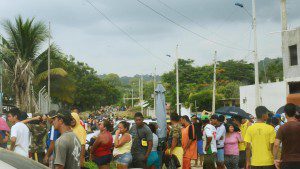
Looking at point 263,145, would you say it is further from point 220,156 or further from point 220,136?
point 220,156

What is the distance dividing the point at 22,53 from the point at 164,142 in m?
16.4

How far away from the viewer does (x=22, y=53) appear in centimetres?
2691

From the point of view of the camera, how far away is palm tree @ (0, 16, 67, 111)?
2627 centimetres

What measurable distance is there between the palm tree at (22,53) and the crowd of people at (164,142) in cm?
1455

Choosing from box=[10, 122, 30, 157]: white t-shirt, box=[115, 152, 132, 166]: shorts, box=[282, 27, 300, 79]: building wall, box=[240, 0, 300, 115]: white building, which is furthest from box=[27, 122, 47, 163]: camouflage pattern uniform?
box=[282, 27, 300, 79]: building wall

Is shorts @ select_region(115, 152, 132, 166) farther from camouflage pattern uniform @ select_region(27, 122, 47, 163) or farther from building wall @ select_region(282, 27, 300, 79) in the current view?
building wall @ select_region(282, 27, 300, 79)

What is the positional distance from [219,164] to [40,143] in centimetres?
462

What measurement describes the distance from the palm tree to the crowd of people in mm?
14551

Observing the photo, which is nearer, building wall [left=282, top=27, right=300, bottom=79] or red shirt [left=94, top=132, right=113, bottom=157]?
red shirt [left=94, top=132, right=113, bottom=157]

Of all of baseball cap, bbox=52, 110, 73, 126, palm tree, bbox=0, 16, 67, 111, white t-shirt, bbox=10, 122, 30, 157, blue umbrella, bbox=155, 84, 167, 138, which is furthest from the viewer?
palm tree, bbox=0, 16, 67, 111

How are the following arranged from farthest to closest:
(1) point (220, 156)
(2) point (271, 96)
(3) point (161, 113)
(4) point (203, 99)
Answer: (4) point (203, 99), (2) point (271, 96), (3) point (161, 113), (1) point (220, 156)

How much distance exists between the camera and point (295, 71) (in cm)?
3319

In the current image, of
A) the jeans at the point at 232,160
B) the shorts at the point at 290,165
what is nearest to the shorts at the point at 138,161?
the jeans at the point at 232,160

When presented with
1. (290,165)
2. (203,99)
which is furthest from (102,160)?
(203,99)
